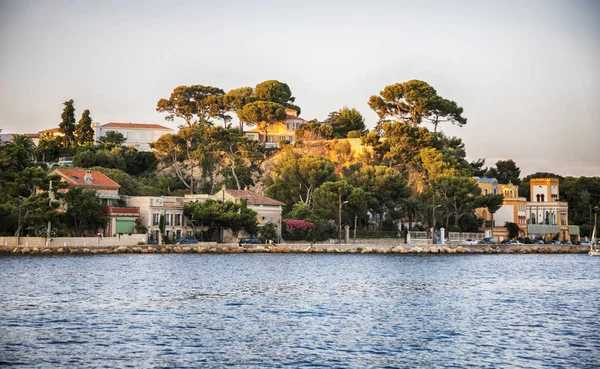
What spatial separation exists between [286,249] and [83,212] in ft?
51.8

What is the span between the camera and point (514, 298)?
3594 cm

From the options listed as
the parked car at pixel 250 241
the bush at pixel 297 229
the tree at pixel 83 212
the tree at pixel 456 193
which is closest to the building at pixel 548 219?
the tree at pixel 456 193

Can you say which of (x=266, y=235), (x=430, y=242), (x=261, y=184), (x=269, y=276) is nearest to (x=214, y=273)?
(x=269, y=276)

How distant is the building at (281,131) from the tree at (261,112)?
78.9 inches

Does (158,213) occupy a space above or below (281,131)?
below

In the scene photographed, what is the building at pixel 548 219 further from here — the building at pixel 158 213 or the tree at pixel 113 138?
the tree at pixel 113 138

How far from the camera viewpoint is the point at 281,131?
10044cm

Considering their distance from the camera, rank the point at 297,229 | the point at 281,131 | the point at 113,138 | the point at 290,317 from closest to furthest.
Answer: the point at 290,317 → the point at 297,229 → the point at 113,138 → the point at 281,131

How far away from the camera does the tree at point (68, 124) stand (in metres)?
92.8

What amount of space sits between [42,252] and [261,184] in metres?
34.5

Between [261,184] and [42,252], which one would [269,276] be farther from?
[261,184]

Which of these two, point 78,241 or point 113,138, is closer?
point 78,241

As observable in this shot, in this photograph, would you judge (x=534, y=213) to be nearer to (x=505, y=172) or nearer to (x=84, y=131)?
(x=505, y=172)

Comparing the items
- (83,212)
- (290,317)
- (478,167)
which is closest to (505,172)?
(478,167)
